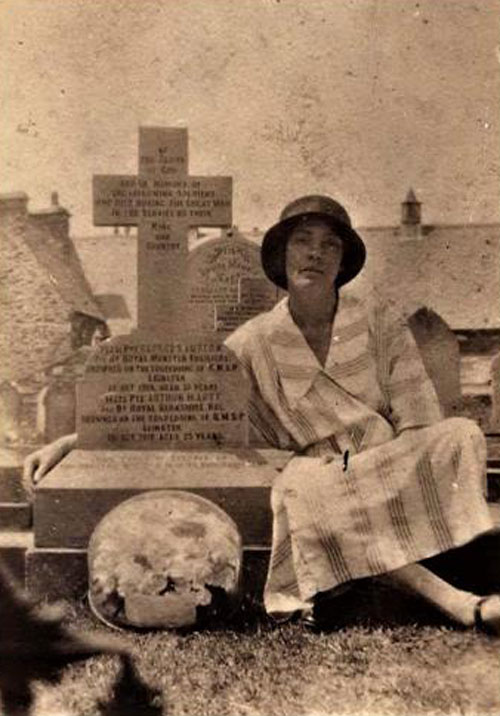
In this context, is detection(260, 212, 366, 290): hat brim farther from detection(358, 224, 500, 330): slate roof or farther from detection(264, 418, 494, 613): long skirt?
detection(358, 224, 500, 330): slate roof

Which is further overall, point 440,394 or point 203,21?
point 440,394

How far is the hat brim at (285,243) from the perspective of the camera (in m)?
4.92

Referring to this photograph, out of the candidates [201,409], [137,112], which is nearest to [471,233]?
[137,112]

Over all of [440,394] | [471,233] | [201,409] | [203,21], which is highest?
[203,21]

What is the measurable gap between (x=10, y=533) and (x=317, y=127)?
5402 millimetres

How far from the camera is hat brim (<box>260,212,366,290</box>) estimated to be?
4922mm

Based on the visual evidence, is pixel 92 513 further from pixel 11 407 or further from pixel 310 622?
pixel 11 407

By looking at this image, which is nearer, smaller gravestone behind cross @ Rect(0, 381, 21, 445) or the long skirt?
the long skirt

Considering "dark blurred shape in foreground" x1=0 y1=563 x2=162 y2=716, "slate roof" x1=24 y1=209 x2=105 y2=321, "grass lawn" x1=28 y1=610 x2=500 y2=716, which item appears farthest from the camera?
"slate roof" x1=24 y1=209 x2=105 y2=321

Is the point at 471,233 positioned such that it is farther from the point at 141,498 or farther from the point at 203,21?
the point at 141,498

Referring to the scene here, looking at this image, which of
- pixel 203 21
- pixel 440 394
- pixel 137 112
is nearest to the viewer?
pixel 203 21

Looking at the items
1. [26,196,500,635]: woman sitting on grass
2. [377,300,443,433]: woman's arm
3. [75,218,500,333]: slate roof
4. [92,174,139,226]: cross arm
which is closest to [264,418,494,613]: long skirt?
[26,196,500,635]: woman sitting on grass

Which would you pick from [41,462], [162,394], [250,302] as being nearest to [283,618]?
[162,394]

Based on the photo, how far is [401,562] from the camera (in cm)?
400
